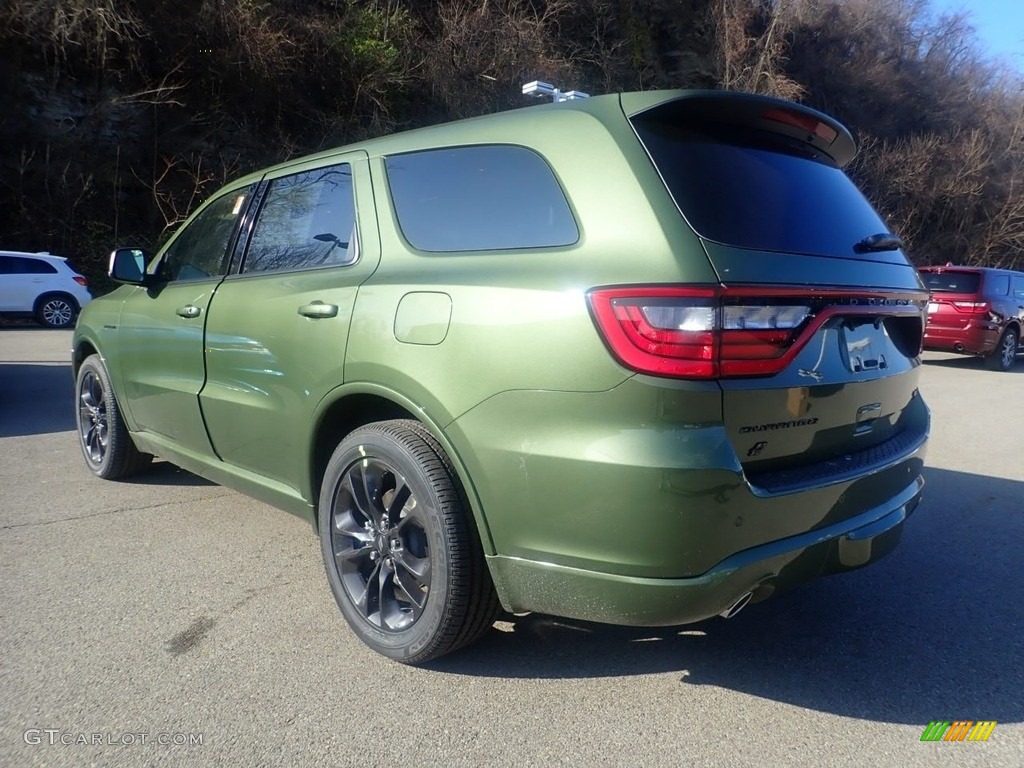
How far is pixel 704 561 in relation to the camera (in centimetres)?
224

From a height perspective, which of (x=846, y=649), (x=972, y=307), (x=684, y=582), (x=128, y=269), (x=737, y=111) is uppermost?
(x=737, y=111)

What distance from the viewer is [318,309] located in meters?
3.11

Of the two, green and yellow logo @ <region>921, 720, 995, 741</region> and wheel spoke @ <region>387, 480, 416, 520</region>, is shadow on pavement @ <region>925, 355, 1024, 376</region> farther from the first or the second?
wheel spoke @ <region>387, 480, 416, 520</region>

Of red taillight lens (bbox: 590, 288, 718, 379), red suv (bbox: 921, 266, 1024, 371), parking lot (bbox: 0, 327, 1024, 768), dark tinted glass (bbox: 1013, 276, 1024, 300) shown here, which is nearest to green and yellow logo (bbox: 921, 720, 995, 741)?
parking lot (bbox: 0, 327, 1024, 768)

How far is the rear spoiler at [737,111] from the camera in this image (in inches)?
101

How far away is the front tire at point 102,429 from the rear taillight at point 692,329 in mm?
3675

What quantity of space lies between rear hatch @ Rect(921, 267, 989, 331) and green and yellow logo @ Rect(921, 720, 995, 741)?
11152 mm

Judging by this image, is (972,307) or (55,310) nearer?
(972,307)

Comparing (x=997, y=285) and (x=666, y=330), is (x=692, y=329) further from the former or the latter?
(x=997, y=285)

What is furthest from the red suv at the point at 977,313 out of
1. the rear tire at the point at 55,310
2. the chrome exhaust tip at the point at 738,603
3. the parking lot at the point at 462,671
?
the rear tire at the point at 55,310

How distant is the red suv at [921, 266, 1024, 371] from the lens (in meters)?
12.3

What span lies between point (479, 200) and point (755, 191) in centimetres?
92

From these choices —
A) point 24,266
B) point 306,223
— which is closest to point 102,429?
point 306,223

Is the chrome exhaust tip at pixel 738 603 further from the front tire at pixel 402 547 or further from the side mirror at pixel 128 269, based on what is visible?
the side mirror at pixel 128 269
